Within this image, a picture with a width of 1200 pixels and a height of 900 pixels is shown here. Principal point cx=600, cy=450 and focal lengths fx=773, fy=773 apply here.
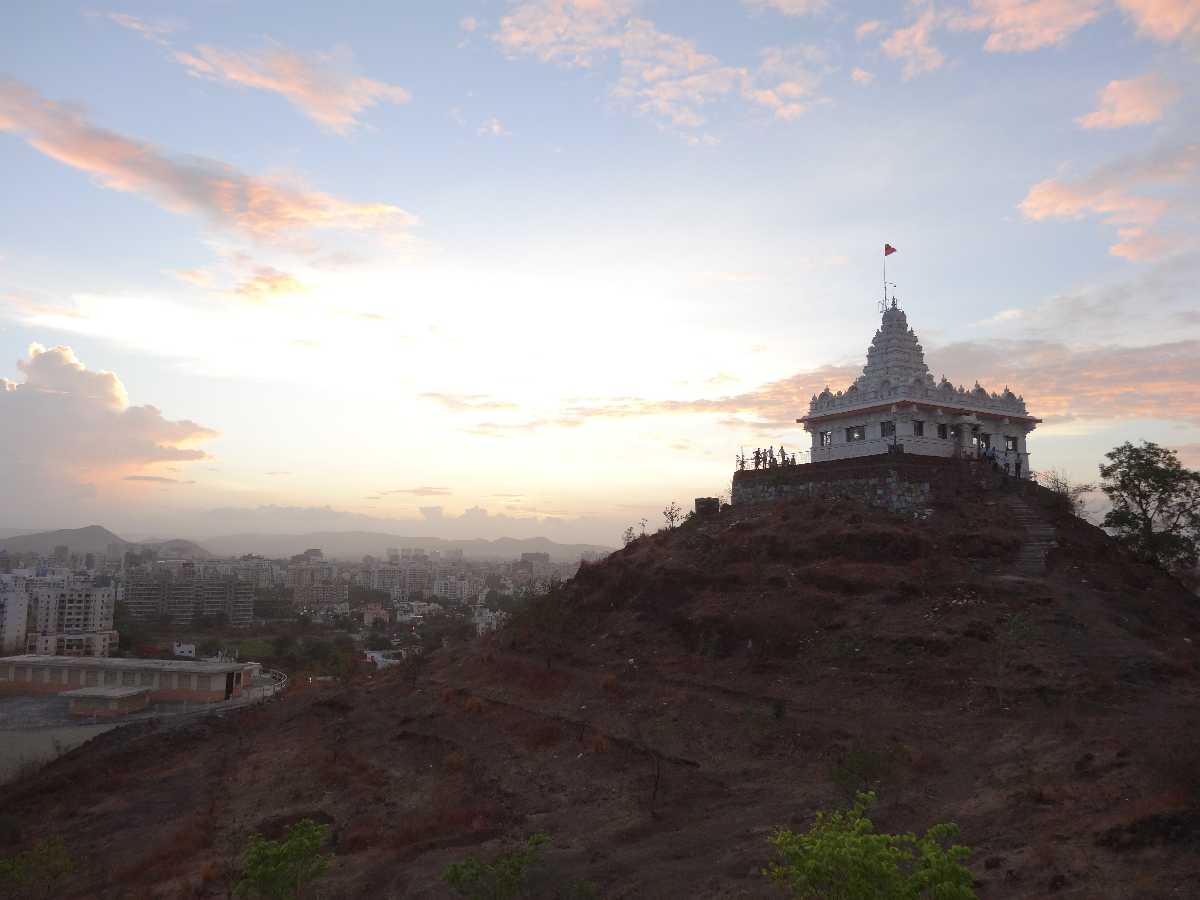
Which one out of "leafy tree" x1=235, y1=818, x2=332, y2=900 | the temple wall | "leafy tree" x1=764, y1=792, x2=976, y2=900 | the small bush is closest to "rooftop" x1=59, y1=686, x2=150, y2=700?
the temple wall

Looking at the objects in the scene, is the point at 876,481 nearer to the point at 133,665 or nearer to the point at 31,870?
the point at 31,870

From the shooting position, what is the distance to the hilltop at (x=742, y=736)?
54.1 feet

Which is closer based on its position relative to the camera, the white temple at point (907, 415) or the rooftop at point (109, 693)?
the white temple at point (907, 415)

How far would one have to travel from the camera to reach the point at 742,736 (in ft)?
75.0

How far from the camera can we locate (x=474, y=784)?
23.7m

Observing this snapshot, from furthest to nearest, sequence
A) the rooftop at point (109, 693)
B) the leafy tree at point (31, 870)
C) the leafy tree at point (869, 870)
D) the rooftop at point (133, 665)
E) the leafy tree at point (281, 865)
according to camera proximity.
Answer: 1. the rooftop at point (133, 665)
2. the rooftop at point (109, 693)
3. the leafy tree at point (31, 870)
4. the leafy tree at point (281, 865)
5. the leafy tree at point (869, 870)

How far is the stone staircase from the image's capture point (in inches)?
1173

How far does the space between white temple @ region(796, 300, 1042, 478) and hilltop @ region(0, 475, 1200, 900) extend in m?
5.90

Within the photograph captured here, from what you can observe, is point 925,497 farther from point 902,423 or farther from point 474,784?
point 474,784

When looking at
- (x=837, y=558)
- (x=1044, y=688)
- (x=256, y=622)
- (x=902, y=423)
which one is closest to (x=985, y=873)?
(x=1044, y=688)

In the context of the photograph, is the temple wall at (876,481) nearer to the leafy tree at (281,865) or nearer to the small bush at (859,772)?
the small bush at (859,772)

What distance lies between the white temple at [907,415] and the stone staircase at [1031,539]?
19.3ft

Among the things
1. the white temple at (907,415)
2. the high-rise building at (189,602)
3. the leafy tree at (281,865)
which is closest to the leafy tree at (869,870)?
the leafy tree at (281,865)

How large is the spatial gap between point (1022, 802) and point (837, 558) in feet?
52.1
